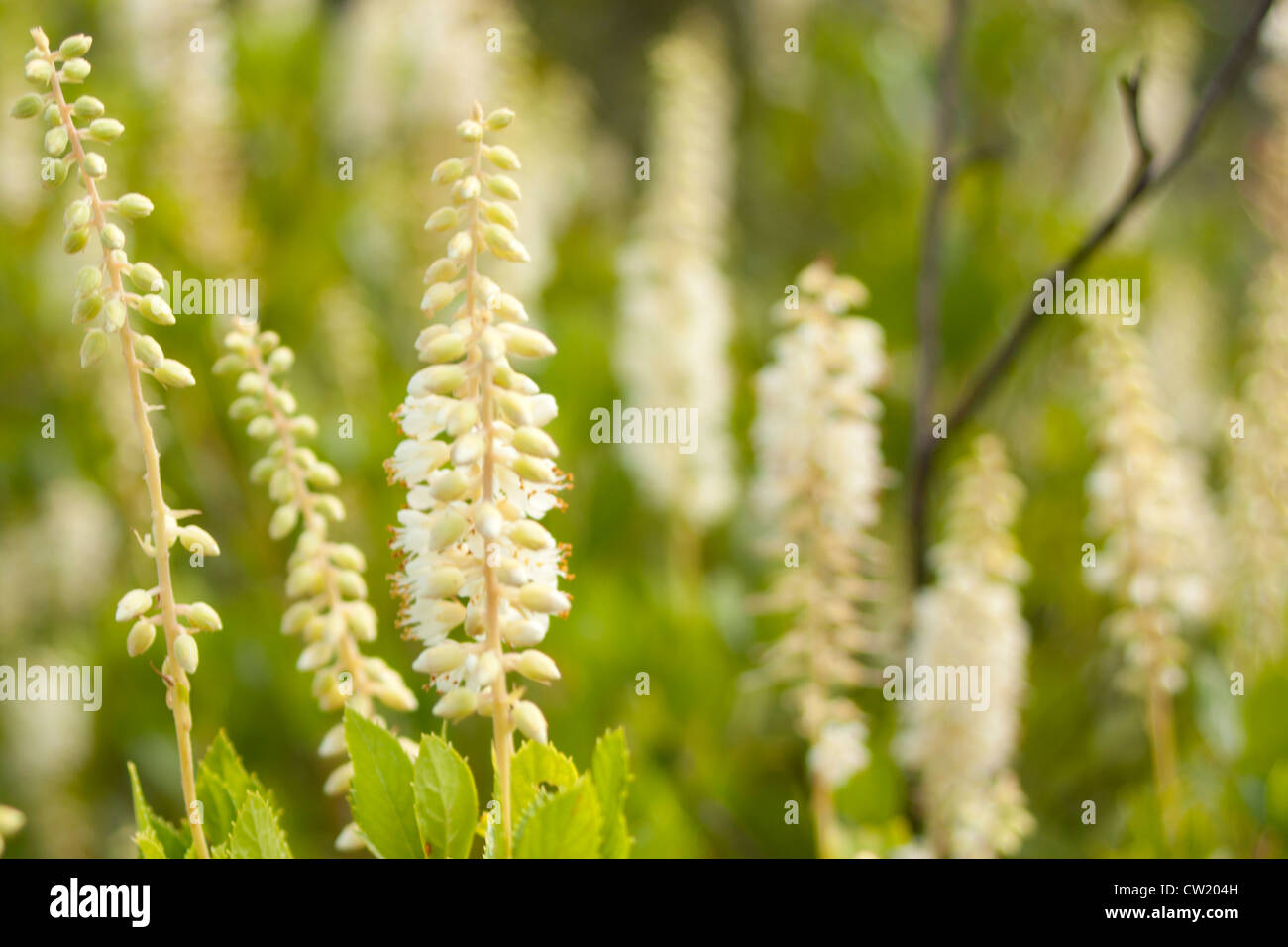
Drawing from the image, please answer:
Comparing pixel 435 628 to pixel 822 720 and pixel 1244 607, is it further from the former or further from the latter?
pixel 1244 607

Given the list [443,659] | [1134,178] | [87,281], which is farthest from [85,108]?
[1134,178]

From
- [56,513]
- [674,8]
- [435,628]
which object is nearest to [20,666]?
[56,513]

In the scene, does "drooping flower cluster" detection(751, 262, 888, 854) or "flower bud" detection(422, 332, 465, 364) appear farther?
"drooping flower cluster" detection(751, 262, 888, 854)

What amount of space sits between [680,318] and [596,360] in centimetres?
49

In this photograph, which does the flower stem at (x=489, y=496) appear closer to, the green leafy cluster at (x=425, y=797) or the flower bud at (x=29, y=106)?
the green leafy cluster at (x=425, y=797)

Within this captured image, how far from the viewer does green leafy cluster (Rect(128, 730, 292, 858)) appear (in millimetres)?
916

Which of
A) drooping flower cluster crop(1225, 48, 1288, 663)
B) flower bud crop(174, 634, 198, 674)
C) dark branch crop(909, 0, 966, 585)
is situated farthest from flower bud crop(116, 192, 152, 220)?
drooping flower cluster crop(1225, 48, 1288, 663)

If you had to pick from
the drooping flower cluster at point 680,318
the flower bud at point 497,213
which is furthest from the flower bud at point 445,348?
the drooping flower cluster at point 680,318

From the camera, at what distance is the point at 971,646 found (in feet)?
6.55

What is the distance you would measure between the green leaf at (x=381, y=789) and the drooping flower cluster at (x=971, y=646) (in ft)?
4.05

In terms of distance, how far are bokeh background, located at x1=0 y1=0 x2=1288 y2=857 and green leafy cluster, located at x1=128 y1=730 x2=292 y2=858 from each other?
909mm

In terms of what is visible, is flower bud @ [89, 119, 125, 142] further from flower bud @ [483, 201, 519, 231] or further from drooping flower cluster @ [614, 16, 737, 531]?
drooping flower cluster @ [614, 16, 737, 531]

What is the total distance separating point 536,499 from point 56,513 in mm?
2853
